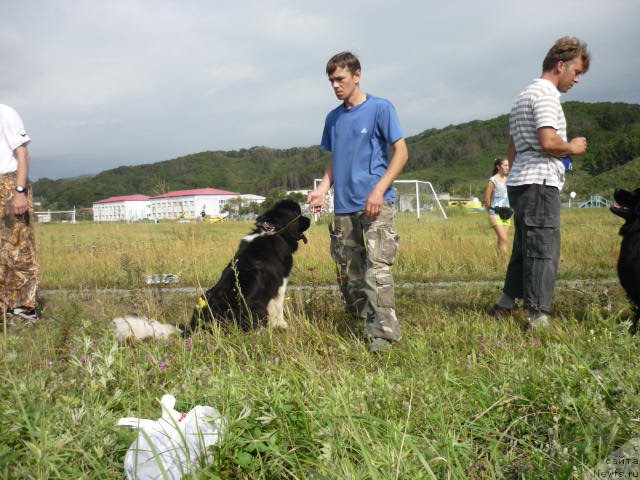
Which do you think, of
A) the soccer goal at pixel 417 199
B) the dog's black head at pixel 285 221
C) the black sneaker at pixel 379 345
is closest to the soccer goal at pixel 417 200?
the soccer goal at pixel 417 199

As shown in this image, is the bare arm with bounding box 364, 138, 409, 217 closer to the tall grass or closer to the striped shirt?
the striped shirt

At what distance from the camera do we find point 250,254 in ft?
14.2

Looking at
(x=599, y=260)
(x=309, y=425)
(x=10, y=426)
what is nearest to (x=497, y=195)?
(x=599, y=260)

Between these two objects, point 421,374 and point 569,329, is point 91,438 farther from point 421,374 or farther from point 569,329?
point 569,329

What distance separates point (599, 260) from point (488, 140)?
133791 mm

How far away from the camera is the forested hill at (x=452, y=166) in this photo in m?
74.9

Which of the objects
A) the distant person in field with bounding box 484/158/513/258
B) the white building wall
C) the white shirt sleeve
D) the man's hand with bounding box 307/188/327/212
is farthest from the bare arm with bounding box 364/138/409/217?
the white building wall

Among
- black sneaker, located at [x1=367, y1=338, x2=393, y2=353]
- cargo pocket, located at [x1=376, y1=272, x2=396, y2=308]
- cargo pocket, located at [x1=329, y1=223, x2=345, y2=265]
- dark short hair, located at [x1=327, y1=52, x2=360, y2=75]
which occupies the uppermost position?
dark short hair, located at [x1=327, y1=52, x2=360, y2=75]

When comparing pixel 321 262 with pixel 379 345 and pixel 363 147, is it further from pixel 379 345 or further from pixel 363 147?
pixel 379 345

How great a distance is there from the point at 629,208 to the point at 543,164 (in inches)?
32.3

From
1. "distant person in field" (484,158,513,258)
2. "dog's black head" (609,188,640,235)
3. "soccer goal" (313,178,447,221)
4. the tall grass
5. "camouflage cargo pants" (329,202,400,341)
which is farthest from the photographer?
"soccer goal" (313,178,447,221)

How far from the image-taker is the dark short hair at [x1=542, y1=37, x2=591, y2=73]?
3.72 meters

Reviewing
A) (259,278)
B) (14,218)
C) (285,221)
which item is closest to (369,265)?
(259,278)

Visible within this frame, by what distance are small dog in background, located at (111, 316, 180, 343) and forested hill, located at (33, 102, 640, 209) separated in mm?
58021
